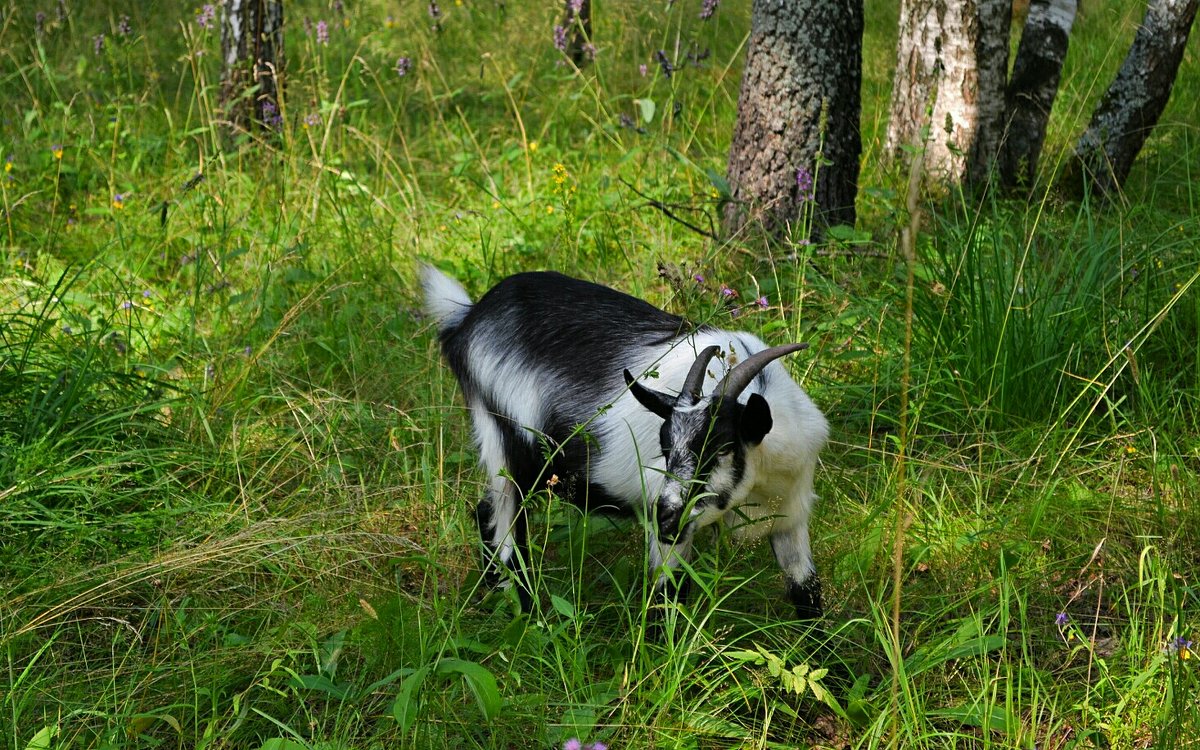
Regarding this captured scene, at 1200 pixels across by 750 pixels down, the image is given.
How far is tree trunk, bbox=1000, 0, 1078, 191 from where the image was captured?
573cm

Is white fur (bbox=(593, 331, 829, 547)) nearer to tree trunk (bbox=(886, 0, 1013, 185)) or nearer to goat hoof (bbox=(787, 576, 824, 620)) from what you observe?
goat hoof (bbox=(787, 576, 824, 620))

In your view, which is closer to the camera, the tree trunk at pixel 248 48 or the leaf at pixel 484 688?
the leaf at pixel 484 688

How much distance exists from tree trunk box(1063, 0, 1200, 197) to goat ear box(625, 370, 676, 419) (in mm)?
3354

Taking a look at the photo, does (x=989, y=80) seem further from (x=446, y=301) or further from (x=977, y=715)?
(x=977, y=715)

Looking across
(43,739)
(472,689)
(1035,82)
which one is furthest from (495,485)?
(1035,82)

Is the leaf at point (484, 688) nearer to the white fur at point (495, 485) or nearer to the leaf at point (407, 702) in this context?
the leaf at point (407, 702)

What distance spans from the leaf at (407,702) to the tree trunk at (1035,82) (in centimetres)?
429

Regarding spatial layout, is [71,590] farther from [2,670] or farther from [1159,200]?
[1159,200]

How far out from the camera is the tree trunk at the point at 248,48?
651 centimetres

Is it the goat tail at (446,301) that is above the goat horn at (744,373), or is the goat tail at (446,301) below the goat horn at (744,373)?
below

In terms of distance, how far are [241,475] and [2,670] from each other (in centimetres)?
117

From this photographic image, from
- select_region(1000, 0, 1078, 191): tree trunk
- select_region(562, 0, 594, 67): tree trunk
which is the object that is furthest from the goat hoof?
select_region(562, 0, 594, 67): tree trunk

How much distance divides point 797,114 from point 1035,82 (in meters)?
1.58

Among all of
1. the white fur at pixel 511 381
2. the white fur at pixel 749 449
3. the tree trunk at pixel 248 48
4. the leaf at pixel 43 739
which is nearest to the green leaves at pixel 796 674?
the white fur at pixel 749 449
